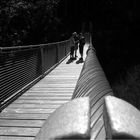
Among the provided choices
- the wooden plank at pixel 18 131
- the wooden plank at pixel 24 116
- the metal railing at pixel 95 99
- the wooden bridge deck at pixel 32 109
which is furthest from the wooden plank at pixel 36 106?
the metal railing at pixel 95 99

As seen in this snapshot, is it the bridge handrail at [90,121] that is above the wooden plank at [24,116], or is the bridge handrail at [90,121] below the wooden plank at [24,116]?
above

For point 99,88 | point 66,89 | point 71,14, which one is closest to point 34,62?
point 66,89

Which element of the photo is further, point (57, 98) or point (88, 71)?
point (57, 98)

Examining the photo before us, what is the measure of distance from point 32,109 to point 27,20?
1489 inches

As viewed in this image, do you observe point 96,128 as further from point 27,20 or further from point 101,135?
point 27,20

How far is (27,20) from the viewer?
4153 centimetres

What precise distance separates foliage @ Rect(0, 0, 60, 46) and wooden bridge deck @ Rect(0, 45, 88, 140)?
31.8 m

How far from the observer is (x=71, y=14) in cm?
5341

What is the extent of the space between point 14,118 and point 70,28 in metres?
45.8

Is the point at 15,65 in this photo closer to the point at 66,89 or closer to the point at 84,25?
the point at 66,89

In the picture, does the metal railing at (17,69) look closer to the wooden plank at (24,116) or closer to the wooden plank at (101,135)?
the wooden plank at (24,116)

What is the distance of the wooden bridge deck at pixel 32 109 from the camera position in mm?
3901

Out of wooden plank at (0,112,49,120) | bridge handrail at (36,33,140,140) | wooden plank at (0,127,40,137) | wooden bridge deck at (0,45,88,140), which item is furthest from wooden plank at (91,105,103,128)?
wooden plank at (0,112,49,120)

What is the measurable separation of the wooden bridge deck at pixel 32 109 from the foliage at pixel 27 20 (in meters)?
31.8
